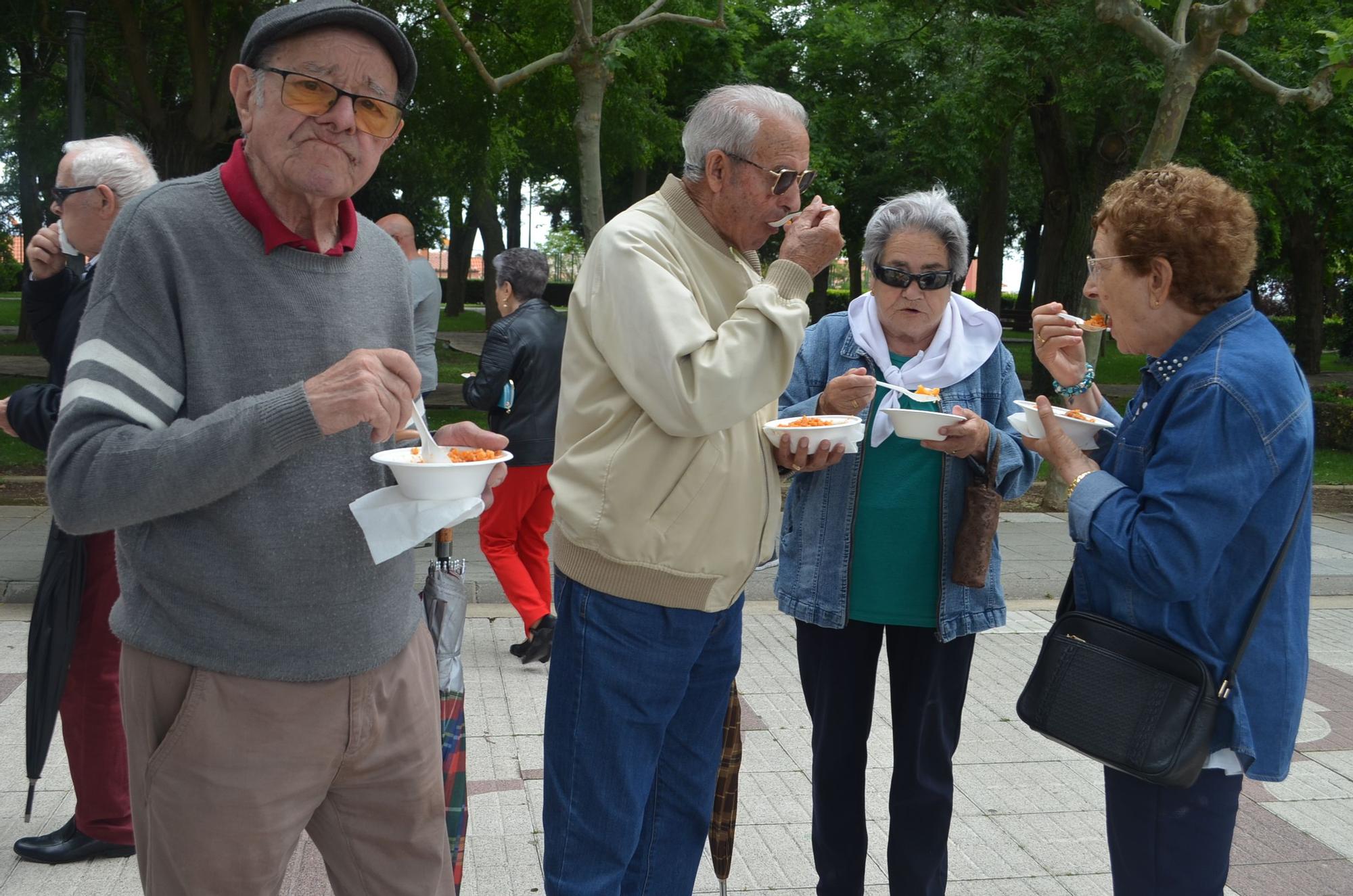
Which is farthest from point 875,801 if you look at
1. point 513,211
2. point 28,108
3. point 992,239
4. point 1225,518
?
point 513,211

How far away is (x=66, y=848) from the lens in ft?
12.1

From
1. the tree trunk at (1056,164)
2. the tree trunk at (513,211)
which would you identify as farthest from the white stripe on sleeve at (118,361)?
the tree trunk at (513,211)

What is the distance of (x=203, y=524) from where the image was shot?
189 centimetres

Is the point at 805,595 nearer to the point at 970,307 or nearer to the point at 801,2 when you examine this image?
the point at 970,307

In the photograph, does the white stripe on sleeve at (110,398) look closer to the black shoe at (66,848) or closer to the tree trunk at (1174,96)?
the black shoe at (66,848)

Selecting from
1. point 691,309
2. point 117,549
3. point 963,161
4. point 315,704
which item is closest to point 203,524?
point 117,549

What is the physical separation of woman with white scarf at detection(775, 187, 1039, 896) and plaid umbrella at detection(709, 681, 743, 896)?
0.76 feet

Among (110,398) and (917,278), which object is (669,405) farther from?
(917,278)

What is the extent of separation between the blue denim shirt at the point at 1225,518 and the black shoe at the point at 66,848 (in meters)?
3.11

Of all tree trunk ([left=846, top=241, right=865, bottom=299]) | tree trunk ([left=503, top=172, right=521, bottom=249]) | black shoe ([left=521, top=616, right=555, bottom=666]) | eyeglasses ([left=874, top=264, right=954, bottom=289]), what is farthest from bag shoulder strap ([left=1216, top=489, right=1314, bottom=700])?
tree trunk ([left=503, top=172, right=521, bottom=249])

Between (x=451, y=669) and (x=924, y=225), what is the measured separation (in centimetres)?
171

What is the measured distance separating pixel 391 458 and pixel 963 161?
69.1 feet

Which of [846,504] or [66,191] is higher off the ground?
[66,191]

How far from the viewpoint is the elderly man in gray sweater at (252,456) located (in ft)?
5.84
